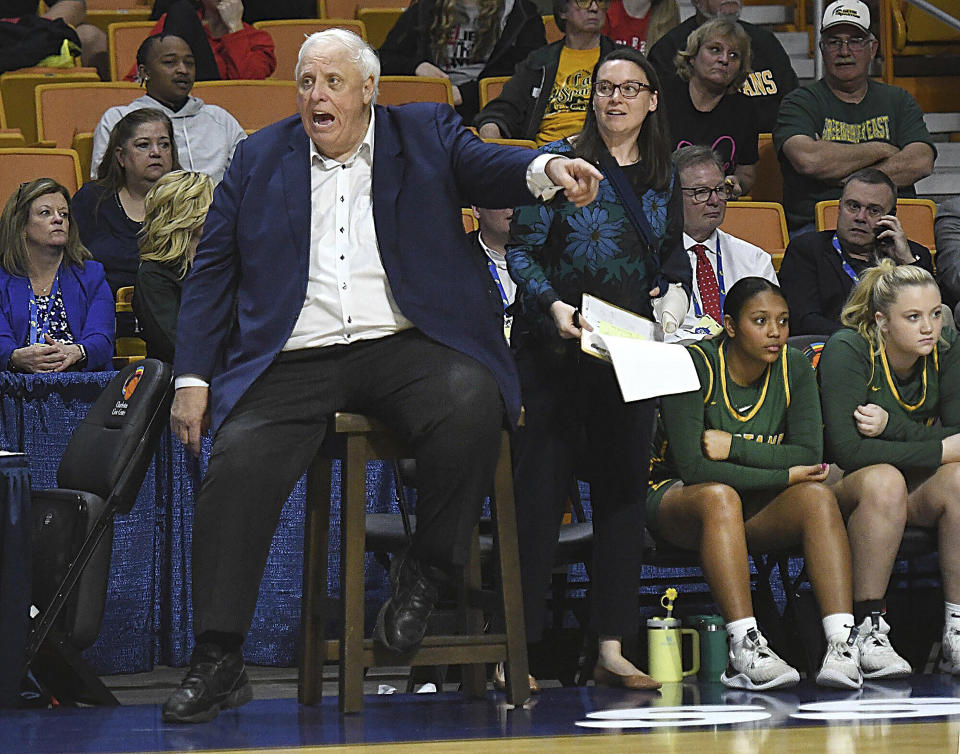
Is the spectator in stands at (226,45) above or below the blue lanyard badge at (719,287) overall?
above

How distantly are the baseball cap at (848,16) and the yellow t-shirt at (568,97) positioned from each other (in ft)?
2.97

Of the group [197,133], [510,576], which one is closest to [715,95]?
[197,133]

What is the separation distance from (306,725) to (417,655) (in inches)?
10.1

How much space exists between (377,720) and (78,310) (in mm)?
2051

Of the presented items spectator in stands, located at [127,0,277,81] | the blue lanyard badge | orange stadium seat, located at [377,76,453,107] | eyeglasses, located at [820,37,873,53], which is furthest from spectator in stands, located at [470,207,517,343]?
spectator in stands, located at [127,0,277,81]

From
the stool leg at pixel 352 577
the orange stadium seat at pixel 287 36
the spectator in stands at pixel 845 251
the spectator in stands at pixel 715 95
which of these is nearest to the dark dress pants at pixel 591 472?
the stool leg at pixel 352 577

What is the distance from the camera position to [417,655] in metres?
2.73

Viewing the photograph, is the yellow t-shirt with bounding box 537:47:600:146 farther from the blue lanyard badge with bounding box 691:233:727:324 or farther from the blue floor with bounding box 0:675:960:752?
the blue floor with bounding box 0:675:960:752

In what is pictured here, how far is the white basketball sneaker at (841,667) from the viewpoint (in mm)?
3127

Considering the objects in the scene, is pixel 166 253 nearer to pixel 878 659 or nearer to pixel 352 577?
pixel 352 577

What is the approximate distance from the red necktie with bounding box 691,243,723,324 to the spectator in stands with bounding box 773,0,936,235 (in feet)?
3.55

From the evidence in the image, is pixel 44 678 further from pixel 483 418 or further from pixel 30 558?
pixel 483 418

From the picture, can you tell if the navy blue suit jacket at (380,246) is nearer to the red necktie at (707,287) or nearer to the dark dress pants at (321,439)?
the dark dress pants at (321,439)

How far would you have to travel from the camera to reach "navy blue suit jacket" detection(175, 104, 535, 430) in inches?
110
